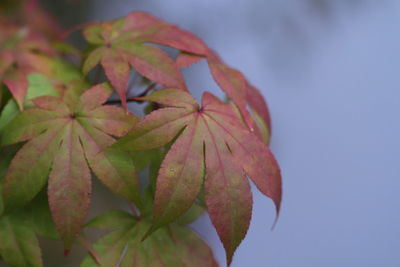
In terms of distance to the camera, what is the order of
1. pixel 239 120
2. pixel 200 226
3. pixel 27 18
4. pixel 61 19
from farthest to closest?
pixel 61 19, pixel 200 226, pixel 27 18, pixel 239 120

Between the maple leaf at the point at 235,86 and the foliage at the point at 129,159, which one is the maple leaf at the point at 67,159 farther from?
the maple leaf at the point at 235,86

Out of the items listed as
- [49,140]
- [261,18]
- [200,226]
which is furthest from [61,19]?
[49,140]

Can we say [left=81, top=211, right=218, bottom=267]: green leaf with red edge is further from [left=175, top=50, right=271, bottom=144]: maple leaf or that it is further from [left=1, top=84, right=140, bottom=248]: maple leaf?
[left=175, top=50, right=271, bottom=144]: maple leaf

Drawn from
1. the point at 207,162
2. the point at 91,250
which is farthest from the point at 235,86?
the point at 91,250

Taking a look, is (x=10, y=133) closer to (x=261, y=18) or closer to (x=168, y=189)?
(x=168, y=189)

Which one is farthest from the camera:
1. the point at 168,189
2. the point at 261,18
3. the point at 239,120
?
the point at 261,18

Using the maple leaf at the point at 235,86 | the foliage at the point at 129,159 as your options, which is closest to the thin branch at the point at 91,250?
the foliage at the point at 129,159
